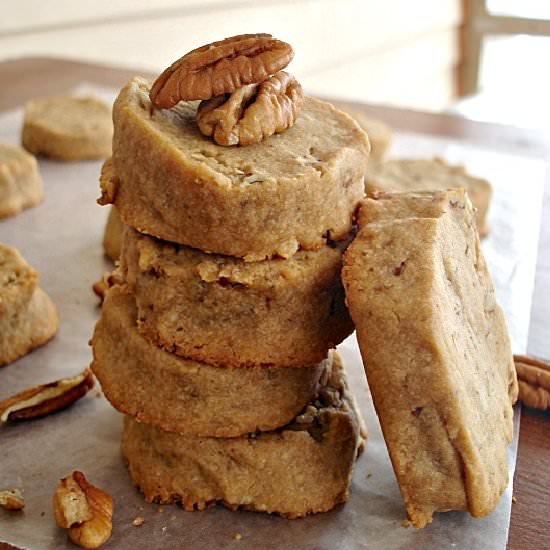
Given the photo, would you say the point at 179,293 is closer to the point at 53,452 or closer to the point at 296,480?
the point at 296,480

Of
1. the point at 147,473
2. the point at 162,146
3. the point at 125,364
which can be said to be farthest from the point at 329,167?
the point at 147,473

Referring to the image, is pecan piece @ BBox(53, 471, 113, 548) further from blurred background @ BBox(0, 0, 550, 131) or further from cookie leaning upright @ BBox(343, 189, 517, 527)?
blurred background @ BBox(0, 0, 550, 131)

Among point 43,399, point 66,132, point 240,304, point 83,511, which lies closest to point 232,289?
point 240,304

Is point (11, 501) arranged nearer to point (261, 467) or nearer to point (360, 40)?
point (261, 467)

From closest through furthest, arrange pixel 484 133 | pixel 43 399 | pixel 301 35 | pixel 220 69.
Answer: pixel 220 69, pixel 43 399, pixel 484 133, pixel 301 35

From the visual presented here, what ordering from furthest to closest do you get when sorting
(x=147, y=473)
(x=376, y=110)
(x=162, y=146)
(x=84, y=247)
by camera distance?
(x=376, y=110) < (x=84, y=247) < (x=147, y=473) < (x=162, y=146)

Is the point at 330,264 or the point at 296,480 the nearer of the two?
the point at 330,264

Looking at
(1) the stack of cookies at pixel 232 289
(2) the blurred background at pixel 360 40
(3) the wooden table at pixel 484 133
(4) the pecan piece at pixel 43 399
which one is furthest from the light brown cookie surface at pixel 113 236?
(2) the blurred background at pixel 360 40
